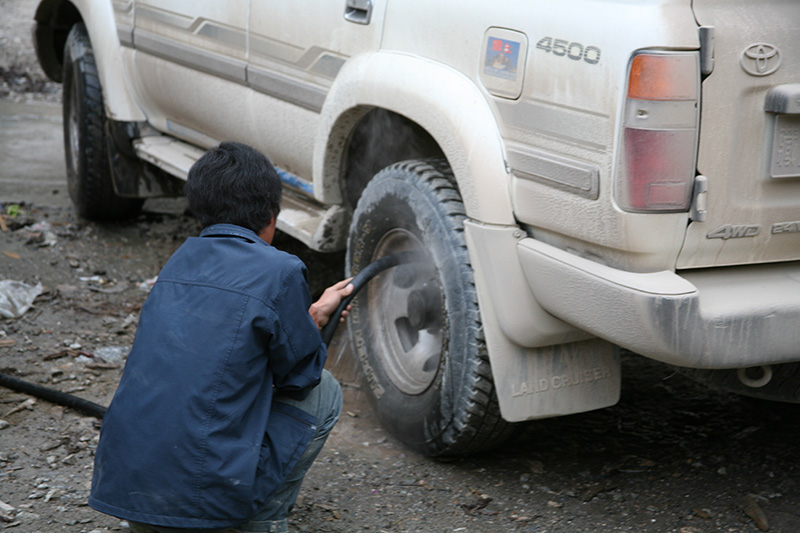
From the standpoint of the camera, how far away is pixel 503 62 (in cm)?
249

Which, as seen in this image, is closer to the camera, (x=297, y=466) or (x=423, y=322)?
(x=297, y=466)

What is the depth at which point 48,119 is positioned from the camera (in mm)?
8461

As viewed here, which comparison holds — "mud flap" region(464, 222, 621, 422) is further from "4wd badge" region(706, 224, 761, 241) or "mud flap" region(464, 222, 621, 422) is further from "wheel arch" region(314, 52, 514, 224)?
"4wd badge" region(706, 224, 761, 241)

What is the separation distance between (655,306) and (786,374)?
2.27ft

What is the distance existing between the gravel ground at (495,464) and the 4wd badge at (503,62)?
1.31 m

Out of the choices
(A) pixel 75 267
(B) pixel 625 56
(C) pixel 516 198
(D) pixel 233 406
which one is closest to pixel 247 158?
(D) pixel 233 406

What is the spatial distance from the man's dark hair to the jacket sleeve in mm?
213

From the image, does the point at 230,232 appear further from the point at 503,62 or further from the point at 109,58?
the point at 109,58

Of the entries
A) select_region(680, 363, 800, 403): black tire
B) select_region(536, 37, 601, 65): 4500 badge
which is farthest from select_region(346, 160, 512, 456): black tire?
select_region(680, 363, 800, 403): black tire

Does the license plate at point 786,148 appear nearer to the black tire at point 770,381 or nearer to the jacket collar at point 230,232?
the black tire at point 770,381

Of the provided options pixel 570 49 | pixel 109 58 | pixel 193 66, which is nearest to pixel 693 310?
pixel 570 49

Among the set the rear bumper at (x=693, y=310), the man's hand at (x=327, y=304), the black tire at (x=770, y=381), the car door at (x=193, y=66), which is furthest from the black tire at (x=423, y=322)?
the car door at (x=193, y=66)

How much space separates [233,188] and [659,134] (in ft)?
3.52

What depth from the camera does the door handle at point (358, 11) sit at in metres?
3.04
